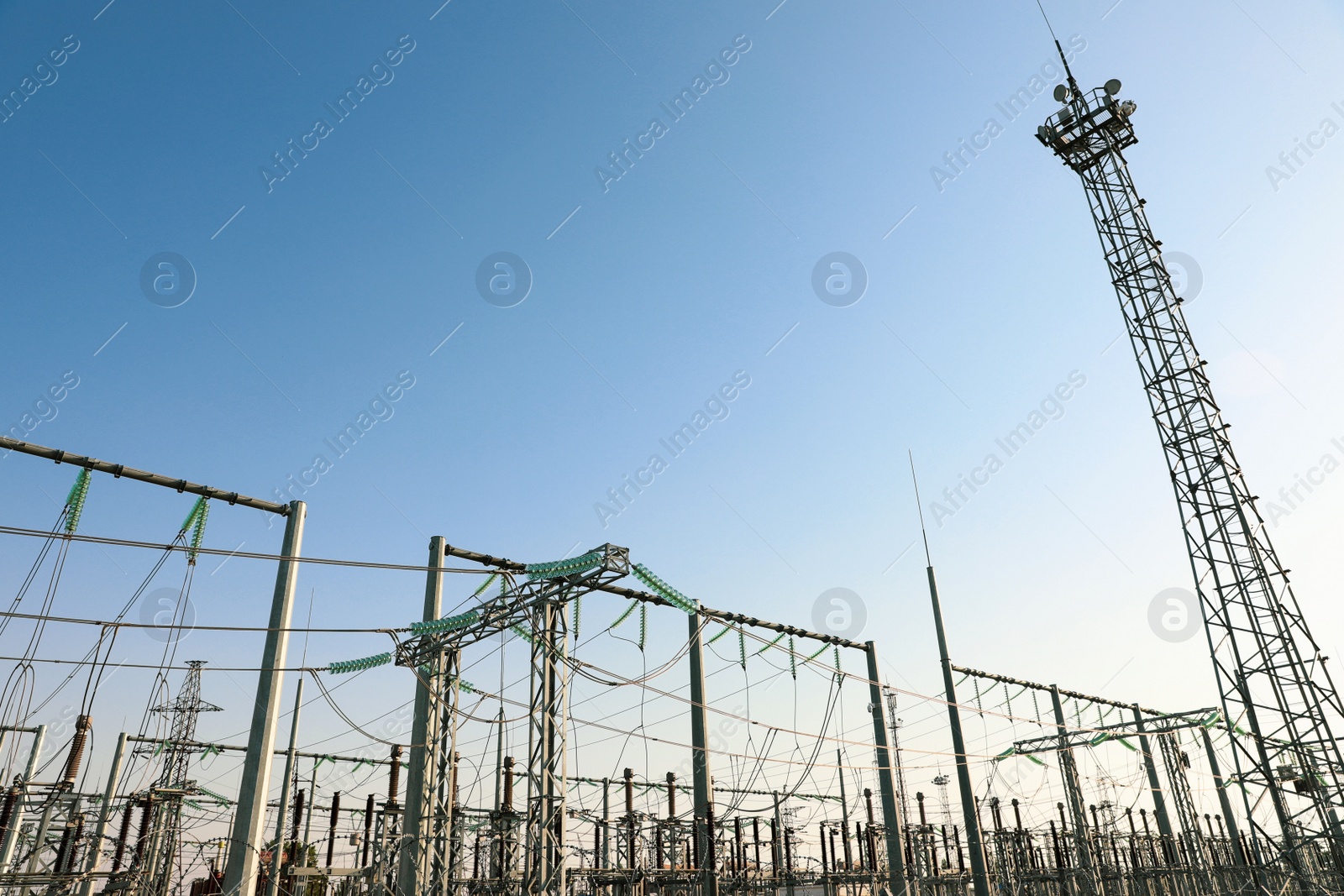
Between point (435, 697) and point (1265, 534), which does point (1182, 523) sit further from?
point (435, 697)

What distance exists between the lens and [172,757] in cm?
3158

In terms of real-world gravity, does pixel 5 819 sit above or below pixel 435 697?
below

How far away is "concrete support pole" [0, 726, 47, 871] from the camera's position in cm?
2041

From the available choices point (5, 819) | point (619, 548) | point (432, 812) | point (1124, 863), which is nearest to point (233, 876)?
point (432, 812)

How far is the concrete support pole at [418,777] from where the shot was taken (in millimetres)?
12352

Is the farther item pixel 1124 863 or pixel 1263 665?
pixel 1124 863

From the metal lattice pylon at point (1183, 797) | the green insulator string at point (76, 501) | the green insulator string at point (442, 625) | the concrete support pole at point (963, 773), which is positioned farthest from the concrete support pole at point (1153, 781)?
the green insulator string at point (76, 501)

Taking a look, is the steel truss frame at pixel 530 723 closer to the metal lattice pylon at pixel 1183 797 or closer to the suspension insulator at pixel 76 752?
the suspension insulator at pixel 76 752

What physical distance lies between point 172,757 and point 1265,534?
3837 centimetres

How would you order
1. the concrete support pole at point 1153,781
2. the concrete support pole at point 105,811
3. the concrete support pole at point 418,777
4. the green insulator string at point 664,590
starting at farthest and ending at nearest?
the concrete support pole at point 1153,781
the concrete support pole at point 105,811
the green insulator string at point 664,590
the concrete support pole at point 418,777

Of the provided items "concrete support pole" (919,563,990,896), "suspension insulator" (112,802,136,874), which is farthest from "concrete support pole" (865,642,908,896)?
"suspension insulator" (112,802,136,874)

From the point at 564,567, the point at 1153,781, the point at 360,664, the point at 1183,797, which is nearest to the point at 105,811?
the point at 360,664

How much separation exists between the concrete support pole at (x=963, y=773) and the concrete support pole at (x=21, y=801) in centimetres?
2304

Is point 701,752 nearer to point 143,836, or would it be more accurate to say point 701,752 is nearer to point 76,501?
point 76,501
